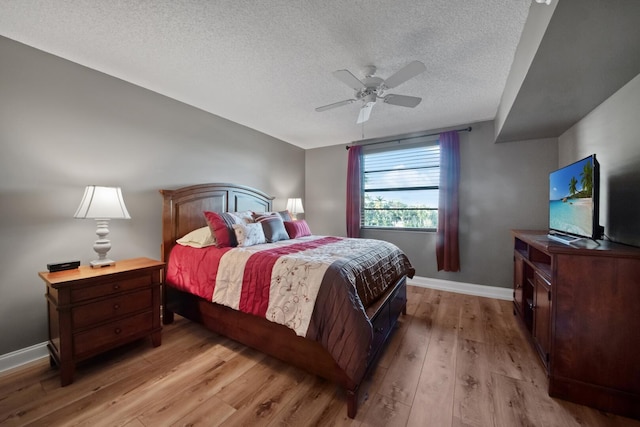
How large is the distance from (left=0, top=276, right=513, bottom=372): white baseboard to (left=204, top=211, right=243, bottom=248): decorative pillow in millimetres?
1547

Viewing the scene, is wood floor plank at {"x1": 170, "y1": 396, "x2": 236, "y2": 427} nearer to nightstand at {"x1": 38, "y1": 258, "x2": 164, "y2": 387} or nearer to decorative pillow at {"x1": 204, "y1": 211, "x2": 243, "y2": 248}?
nightstand at {"x1": 38, "y1": 258, "x2": 164, "y2": 387}

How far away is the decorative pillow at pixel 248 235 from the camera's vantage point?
8.36 feet

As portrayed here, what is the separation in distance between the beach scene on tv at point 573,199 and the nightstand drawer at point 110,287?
3.37 metres

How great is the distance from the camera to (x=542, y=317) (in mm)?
1779

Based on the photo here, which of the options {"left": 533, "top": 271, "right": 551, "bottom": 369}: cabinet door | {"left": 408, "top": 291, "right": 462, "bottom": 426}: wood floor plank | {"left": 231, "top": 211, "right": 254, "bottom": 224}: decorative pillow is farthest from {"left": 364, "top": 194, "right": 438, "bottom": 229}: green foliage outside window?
{"left": 231, "top": 211, "right": 254, "bottom": 224}: decorative pillow

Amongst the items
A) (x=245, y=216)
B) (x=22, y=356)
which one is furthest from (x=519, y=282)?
(x=22, y=356)

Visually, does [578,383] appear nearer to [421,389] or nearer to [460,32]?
[421,389]

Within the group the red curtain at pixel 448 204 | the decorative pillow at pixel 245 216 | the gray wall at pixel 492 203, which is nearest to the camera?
the decorative pillow at pixel 245 216

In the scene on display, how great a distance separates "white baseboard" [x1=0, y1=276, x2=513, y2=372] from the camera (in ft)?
5.96

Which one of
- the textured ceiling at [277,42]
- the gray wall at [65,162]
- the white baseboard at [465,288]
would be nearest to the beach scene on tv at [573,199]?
the textured ceiling at [277,42]

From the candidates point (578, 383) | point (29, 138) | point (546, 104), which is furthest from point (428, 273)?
point (29, 138)

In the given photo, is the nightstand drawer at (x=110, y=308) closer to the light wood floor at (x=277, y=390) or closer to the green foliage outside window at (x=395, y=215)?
the light wood floor at (x=277, y=390)

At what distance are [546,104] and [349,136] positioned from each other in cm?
262

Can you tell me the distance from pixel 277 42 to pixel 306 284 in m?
1.84
